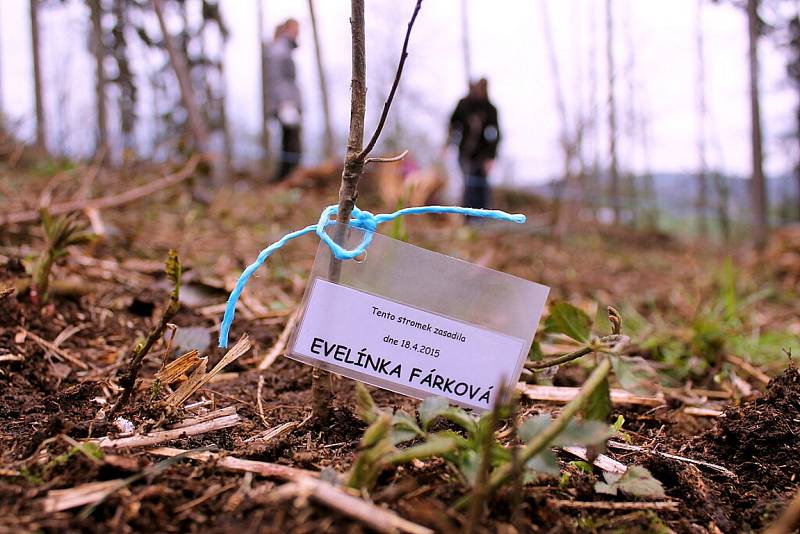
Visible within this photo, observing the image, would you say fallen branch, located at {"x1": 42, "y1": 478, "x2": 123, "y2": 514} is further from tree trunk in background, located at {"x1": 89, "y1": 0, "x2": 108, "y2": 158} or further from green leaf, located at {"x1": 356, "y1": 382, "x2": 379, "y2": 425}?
tree trunk in background, located at {"x1": 89, "y1": 0, "x2": 108, "y2": 158}

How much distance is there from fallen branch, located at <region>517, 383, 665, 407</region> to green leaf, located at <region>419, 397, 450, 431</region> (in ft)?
1.97

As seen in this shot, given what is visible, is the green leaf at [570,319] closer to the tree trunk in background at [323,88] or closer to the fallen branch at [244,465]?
the fallen branch at [244,465]

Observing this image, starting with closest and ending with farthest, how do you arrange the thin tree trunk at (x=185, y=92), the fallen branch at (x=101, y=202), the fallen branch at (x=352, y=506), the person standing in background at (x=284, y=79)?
1. the fallen branch at (x=352, y=506)
2. the fallen branch at (x=101, y=202)
3. the thin tree trunk at (x=185, y=92)
4. the person standing in background at (x=284, y=79)

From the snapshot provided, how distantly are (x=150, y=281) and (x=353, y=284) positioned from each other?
67.3 inches

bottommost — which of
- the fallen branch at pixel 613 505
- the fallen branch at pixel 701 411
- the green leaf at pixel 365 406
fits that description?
the fallen branch at pixel 701 411

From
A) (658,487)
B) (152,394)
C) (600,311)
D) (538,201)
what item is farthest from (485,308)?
(538,201)

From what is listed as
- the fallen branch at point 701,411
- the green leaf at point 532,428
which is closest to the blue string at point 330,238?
the green leaf at point 532,428

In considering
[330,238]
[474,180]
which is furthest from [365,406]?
[474,180]

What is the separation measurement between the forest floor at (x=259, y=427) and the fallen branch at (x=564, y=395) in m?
0.02

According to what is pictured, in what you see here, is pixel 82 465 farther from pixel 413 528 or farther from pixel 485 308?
pixel 485 308

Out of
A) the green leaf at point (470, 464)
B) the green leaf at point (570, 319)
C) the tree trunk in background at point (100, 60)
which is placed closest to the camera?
the green leaf at point (470, 464)

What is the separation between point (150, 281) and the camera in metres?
2.52

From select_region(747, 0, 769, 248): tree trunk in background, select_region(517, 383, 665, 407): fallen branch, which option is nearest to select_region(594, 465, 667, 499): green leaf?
select_region(517, 383, 665, 407): fallen branch

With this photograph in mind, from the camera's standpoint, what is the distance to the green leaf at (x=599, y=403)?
0.86 m
